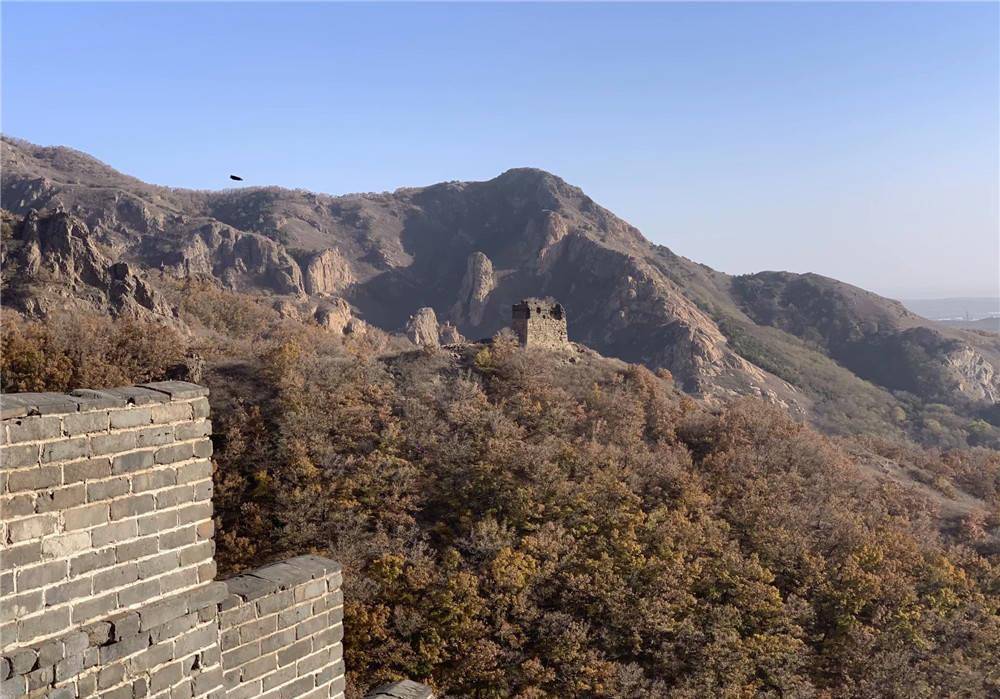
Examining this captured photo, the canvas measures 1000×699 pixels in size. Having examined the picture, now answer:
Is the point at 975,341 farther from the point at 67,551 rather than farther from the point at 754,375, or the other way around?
the point at 67,551

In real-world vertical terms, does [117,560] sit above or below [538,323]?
below

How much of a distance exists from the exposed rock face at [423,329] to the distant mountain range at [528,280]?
5.17 m

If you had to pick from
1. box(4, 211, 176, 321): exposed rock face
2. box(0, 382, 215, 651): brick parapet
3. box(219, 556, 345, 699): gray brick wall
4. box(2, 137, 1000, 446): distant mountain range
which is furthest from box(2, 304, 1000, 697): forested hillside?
box(2, 137, 1000, 446): distant mountain range

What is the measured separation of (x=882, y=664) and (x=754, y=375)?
40205 millimetres

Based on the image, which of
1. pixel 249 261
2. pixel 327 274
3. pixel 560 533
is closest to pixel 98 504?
pixel 560 533

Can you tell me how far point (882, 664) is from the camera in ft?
50.5

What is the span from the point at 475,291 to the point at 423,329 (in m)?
24.8

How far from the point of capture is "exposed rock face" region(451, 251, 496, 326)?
261ft

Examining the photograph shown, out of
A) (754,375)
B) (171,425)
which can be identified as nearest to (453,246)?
(754,375)

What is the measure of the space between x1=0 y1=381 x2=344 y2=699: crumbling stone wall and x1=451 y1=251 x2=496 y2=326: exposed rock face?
75.4 m

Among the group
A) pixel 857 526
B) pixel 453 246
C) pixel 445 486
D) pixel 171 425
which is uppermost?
pixel 453 246

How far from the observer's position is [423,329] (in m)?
55.8

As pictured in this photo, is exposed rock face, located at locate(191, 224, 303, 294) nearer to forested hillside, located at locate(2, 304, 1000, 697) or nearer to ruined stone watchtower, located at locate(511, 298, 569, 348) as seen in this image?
ruined stone watchtower, located at locate(511, 298, 569, 348)

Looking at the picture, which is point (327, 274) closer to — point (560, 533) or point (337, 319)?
point (337, 319)
